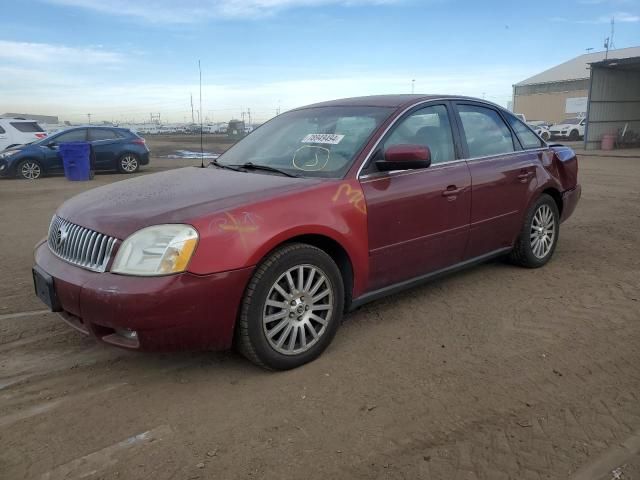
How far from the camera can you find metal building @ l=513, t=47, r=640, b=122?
146ft

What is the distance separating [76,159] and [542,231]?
38.6 ft

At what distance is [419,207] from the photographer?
381 cm


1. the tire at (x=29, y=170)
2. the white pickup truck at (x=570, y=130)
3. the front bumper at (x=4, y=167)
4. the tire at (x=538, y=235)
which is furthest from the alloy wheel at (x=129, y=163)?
the white pickup truck at (x=570, y=130)

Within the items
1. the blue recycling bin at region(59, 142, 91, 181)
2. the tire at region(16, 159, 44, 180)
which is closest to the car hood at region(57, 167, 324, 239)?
the blue recycling bin at region(59, 142, 91, 181)

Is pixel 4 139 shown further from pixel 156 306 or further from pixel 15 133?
pixel 156 306

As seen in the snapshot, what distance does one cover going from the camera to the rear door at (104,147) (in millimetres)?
14953

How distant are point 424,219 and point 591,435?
1781mm

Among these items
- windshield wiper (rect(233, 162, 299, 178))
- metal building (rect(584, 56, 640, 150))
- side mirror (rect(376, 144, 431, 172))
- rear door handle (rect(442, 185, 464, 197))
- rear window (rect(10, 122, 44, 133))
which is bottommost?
rear door handle (rect(442, 185, 464, 197))

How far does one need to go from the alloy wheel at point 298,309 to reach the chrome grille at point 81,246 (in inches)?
35.9

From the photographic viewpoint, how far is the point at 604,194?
33.0 ft

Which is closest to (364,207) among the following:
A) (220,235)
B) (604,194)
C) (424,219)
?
(424,219)

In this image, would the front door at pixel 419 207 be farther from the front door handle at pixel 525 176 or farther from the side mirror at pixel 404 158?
the front door handle at pixel 525 176

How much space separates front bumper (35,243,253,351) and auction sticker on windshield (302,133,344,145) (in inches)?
52.7

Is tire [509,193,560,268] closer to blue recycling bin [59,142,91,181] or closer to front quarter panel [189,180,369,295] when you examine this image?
front quarter panel [189,180,369,295]
